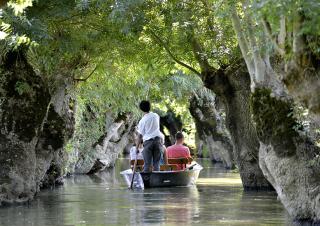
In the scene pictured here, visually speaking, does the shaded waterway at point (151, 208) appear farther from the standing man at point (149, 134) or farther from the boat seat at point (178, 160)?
the boat seat at point (178, 160)

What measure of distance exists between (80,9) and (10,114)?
9.36 ft

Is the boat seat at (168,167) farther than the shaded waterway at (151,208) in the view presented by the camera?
Yes

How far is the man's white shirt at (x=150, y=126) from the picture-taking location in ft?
72.4

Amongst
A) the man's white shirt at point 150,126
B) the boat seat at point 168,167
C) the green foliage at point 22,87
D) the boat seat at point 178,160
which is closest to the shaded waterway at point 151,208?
the boat seat at point 168,167

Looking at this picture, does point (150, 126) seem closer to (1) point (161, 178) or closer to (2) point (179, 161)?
(1) point (161, 178)

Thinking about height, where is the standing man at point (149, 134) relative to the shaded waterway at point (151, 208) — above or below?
above

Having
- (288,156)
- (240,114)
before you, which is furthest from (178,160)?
(288,156)

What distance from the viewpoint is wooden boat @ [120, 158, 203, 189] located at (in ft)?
76.0

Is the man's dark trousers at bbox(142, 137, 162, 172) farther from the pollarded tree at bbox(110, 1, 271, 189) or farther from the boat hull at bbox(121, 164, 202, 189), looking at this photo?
Result: the pollarded tree at bbox(110, 1, 271, 189)

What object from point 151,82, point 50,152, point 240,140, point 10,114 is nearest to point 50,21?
point 10,114

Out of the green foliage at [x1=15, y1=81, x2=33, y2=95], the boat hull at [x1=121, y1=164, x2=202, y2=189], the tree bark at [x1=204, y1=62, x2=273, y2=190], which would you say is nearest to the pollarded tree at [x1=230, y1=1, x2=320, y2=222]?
the green foliage at [x1=15, y1=81, x2=33, y2=95]

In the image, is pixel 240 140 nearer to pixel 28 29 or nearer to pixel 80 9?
pixel 80 9

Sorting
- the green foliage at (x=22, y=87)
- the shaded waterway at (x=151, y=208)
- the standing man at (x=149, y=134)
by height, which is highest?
the green foliage at (x=22, y=87)

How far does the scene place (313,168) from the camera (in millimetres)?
13930
